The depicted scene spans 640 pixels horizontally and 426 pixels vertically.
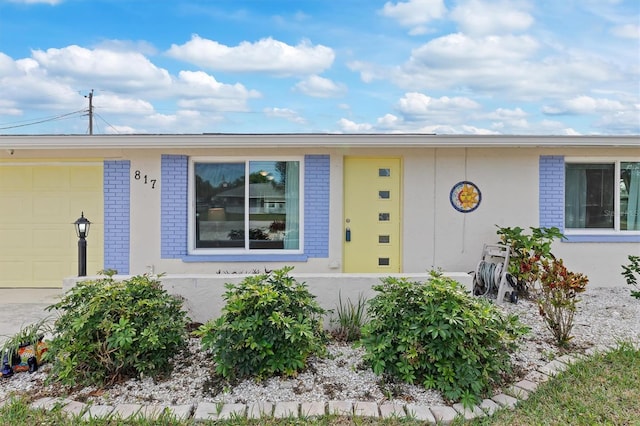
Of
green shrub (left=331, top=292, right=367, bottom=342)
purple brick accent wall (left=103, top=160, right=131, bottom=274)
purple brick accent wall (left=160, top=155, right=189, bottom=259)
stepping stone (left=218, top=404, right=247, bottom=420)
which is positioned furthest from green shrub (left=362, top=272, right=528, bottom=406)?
purple brick accent wall (left=103, top=160, right=131, bottom=274)

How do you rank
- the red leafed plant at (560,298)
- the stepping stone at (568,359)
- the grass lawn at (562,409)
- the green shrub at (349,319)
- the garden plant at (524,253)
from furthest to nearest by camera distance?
the garden plant at (524,253) < the green shrub at (349,319) < the red leafed plant at (560,298) < the stepping stone at (568,359) < the grass lawn at (562,409)

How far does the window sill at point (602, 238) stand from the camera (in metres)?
6.56

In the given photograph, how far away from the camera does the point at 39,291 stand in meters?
6.53

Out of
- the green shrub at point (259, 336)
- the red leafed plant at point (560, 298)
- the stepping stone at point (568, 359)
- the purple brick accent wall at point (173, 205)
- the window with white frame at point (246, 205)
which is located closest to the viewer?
the green shrub at point (259, 336)

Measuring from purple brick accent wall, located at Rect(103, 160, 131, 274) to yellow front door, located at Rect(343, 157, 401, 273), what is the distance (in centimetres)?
341

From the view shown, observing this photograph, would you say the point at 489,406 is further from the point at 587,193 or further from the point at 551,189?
the point at 587,193

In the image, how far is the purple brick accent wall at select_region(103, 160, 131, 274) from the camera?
643cm

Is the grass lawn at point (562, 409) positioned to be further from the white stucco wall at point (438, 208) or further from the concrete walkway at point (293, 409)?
the white stucco wall at point (438, 208)

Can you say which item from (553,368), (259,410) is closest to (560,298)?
(553,368)

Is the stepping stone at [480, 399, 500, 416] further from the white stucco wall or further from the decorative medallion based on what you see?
the decorative medallion

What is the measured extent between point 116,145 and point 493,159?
5709 mm

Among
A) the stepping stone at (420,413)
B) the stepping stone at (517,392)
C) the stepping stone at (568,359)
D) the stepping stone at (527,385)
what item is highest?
the stepping stone at (568,359)

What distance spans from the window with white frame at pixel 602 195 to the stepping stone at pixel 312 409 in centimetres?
562

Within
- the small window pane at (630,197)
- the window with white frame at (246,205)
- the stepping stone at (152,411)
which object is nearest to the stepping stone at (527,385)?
the stepping stone at (152,411)
